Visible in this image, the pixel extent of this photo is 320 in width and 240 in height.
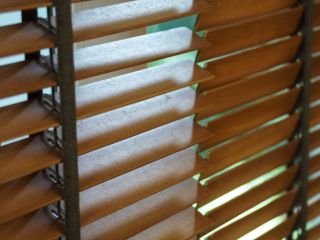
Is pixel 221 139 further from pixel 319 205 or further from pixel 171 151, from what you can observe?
pixel 319 205

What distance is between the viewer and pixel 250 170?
2.14 meters

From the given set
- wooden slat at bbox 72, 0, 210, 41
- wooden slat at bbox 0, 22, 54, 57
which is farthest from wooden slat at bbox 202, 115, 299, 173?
wooden slat at bbox 0, 22, 54, 57

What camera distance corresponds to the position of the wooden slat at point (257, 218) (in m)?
2.14

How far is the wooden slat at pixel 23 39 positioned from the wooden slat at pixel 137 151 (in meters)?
0.37

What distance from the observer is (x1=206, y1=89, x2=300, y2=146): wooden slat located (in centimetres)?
196

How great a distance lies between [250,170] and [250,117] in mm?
191

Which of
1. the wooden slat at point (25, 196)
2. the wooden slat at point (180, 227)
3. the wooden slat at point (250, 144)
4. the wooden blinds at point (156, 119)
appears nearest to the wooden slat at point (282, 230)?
the wooden blinds at point (156, 119)

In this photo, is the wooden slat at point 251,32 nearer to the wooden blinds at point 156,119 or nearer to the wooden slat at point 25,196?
the wooden blinds at point 156,119

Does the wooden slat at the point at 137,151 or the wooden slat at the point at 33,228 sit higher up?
the wooden slat at the point at 137,151

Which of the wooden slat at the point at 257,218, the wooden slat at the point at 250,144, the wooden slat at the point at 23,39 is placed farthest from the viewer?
the wooden slat at the point at 257,218

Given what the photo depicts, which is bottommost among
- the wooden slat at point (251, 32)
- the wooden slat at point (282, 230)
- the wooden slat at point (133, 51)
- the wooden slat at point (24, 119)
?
the wooden slat at point (282, 230)

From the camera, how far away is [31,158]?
1420 millimetres

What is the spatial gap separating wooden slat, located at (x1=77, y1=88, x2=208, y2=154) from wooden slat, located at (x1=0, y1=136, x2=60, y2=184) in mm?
83

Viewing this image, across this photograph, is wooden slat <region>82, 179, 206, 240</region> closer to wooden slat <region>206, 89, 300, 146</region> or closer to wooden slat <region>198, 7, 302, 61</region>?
wooden slat <region>206, 89, 300, 146</region>
